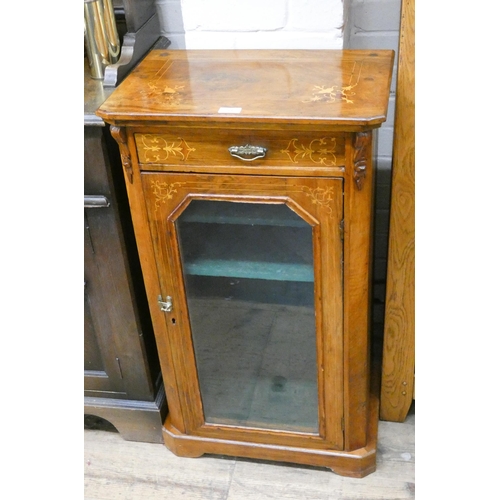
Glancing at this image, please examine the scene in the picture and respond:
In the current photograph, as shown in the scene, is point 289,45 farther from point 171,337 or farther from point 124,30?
point 171,337

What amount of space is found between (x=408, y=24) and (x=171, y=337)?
78 cm

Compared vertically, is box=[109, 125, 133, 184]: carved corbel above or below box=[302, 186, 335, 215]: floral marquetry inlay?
above

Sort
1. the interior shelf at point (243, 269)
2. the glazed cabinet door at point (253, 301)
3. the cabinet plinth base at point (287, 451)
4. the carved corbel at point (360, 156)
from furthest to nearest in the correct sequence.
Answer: the cabinet plinth base at point (287, 451) < the interior shelf at point (243, 269) < the glazed cabinet door at point (253, 301) < the carved corbel at point (360, 156)

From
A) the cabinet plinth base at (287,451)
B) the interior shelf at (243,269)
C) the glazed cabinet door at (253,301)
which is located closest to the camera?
the glazed cabinet door at (253,301)

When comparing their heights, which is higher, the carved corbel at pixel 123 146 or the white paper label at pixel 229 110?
the white paper label at pixel 229 110

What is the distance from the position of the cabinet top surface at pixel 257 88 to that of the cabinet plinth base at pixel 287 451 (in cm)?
78

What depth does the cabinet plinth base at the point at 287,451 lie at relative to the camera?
1.46 m

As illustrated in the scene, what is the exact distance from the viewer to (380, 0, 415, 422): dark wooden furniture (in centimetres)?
125

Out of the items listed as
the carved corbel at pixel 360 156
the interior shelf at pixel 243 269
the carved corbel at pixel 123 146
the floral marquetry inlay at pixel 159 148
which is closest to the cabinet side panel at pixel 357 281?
the carved corbel at pixel 360 156

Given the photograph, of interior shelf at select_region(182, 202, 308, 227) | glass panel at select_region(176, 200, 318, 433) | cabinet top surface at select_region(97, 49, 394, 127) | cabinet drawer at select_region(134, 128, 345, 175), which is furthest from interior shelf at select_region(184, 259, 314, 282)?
cabinet top surface at select_region(97, 49, 394, 127)

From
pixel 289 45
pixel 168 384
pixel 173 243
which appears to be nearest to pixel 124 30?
pixel 289 45

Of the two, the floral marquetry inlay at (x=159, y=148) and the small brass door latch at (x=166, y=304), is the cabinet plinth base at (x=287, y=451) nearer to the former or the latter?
the small brass door latch at (x=166, y=304)

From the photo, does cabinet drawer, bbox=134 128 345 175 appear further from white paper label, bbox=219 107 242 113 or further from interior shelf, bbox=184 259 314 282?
interior shelf, bbox=184 259 314 282

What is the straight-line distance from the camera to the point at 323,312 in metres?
1.27
